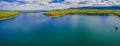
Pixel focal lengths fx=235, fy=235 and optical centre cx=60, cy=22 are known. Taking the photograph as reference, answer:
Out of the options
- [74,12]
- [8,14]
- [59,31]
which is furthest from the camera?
[8,14]

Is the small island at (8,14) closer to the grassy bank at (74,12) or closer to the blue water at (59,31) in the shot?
the blue water at (59,31)

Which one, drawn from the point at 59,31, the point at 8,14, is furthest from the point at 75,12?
the point at 8,14

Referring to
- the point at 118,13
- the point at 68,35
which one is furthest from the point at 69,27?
the point at 118,13

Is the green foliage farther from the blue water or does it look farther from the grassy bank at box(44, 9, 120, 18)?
the blue water

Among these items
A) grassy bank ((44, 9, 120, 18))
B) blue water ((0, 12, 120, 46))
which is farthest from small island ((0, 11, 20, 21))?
grassy bank ((44, 9, 120, 18))

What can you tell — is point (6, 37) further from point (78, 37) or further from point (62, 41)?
point (78, 37)

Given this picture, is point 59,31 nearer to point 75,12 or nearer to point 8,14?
point 75,12

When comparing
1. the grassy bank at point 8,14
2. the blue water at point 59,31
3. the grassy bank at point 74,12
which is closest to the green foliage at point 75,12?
the grassy bank at point 74,12

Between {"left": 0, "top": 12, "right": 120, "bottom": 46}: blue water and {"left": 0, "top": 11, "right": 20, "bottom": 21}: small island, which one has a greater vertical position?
{"left": 0, "top": 11, "right": 20, "bottom": 21}: small island
